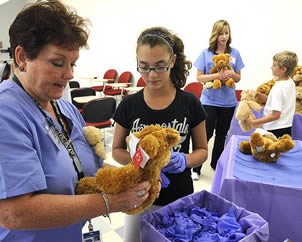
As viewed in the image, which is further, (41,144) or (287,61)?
(287,61)

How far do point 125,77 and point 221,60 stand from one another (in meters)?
A: 4.38

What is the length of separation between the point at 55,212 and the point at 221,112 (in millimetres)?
2478

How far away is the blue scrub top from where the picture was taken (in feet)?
1.88

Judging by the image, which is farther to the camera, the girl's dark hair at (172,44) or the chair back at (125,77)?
the chair back at (125,77)

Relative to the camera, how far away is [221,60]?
2590 mm

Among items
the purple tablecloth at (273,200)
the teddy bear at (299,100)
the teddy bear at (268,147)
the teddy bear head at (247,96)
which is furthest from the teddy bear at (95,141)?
the teddy bear at (299,100)

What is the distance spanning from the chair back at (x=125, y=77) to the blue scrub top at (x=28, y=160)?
5966 millimetres

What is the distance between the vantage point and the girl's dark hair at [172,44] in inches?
43.4

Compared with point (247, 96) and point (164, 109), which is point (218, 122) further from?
point (164, 109)

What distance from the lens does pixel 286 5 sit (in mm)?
3670

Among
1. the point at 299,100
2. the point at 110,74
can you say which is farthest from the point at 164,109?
the point at 110,74

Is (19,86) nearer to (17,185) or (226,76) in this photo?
(17,185)

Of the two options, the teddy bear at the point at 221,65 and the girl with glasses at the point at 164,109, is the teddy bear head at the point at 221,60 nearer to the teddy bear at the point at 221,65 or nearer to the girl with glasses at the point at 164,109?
the teddy bear at the point at 221,65

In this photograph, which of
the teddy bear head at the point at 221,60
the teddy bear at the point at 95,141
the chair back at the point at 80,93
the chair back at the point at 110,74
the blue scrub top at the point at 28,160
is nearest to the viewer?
the blue scrub top at the point at 28,160
